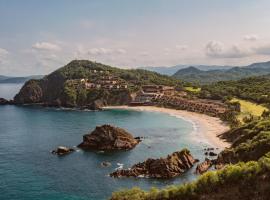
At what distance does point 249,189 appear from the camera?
3772 cm

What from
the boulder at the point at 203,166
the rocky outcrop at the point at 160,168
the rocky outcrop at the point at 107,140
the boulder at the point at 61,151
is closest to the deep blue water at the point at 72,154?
the boulder at the point at 203,166

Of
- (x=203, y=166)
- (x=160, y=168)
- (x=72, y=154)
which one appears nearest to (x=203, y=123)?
(x=72, y=154)

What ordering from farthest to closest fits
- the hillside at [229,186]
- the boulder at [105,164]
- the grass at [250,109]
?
A: the grass at [250,109]
the boulder at [105,164]
the hillside at [229,186]

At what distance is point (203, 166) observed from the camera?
80062 millimetres

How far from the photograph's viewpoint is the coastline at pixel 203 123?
110m

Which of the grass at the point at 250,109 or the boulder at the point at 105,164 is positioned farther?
the grass at the point at 250,109

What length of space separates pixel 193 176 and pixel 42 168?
31.1m

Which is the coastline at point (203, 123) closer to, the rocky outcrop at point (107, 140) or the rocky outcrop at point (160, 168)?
the rocky outcrop at point (160, 168)

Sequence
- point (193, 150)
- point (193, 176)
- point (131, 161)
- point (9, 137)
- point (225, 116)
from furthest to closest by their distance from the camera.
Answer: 1. point (225, 116)
2. point (9, 137)
3. point (193, 150)
4. point (131, 161)
5. point (193, 176)

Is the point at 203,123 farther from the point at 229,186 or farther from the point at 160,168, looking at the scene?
the point at 229,186

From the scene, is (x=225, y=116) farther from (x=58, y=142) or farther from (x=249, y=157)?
(x=249, y=157)

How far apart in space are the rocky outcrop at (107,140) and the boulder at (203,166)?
24420 mm

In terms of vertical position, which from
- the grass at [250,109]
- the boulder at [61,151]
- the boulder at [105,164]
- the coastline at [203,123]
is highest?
the grass at [250,109]

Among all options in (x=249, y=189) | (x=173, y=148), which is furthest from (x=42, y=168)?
(x=249, y=189)
